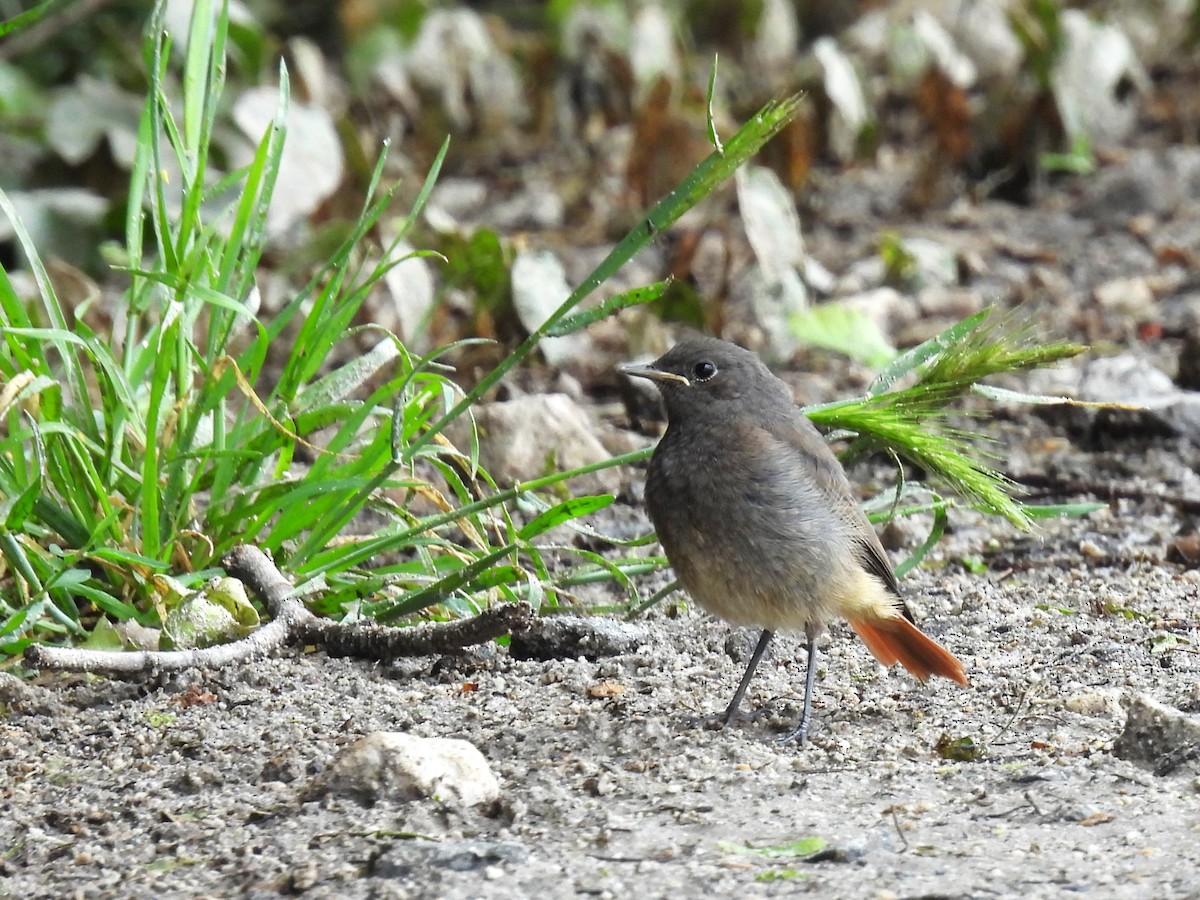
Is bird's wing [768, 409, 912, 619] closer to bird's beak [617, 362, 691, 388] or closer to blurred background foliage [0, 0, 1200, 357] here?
bird's beak [617, 362, 691, 388]

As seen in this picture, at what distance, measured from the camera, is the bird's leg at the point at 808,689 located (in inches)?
134

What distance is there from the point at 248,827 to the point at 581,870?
2.02 ft

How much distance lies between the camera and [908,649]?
364cm

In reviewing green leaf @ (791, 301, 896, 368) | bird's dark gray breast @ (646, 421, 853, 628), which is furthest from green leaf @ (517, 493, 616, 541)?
green leaf @ (791, 301, 896, 368)

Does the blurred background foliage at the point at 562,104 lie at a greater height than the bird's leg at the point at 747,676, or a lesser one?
greater

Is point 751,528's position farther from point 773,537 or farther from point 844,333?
point 844,333

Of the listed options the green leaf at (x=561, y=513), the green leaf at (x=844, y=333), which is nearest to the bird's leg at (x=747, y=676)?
the green leaf at (x=561, y=513)

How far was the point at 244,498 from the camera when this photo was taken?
12.7 feet

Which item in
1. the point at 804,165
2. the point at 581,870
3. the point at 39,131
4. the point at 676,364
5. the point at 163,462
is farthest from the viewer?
the point at 804,165

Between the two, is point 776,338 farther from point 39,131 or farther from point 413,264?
point 39,131

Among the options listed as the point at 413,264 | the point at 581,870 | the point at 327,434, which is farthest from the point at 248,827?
the point at 413,264

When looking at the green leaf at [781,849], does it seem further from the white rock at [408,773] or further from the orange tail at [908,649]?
the orange tail at [908,649]

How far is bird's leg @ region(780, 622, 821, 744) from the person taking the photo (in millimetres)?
3403

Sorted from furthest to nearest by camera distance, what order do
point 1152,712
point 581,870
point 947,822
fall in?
1. point 1152,712
2. point 947,822
3. point 581,870
